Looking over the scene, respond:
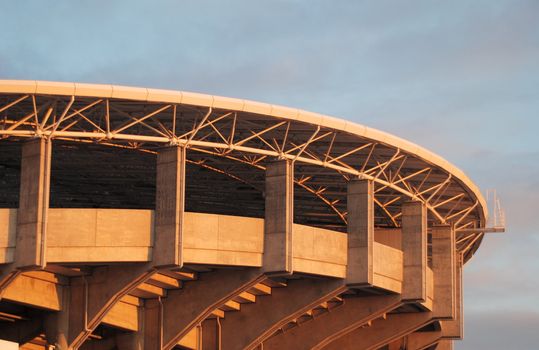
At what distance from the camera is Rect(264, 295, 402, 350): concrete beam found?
62406 millimetres

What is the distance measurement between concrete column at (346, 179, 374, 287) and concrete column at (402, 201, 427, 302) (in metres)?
4.56

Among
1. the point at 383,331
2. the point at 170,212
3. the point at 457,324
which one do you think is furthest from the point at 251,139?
the point at 457,324

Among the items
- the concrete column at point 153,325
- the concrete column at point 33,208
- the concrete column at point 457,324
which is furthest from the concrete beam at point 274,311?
the concrete column at point 457,324

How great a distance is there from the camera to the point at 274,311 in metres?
59.7

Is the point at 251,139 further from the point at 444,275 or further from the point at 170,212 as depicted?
the point at 444,275

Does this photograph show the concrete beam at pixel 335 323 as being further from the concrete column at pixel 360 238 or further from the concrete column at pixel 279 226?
the concrete column at pixel 279 226

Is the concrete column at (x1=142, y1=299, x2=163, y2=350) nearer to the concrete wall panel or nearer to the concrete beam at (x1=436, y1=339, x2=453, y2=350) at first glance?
the concrete wall panel

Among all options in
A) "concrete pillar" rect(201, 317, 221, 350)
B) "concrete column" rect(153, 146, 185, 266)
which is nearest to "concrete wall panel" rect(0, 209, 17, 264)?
"concrete column" rect(153, 146, 185, 266)

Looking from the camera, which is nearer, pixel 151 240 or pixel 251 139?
pixel 151 240

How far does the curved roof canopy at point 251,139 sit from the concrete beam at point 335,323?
4.92 m

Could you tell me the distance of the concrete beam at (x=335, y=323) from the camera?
6241 cm

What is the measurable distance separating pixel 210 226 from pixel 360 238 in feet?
23.8

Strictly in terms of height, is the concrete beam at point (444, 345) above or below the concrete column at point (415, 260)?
below

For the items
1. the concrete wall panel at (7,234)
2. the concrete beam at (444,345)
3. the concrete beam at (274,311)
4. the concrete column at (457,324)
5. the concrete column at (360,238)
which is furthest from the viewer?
the concrete beam at (444,345)
